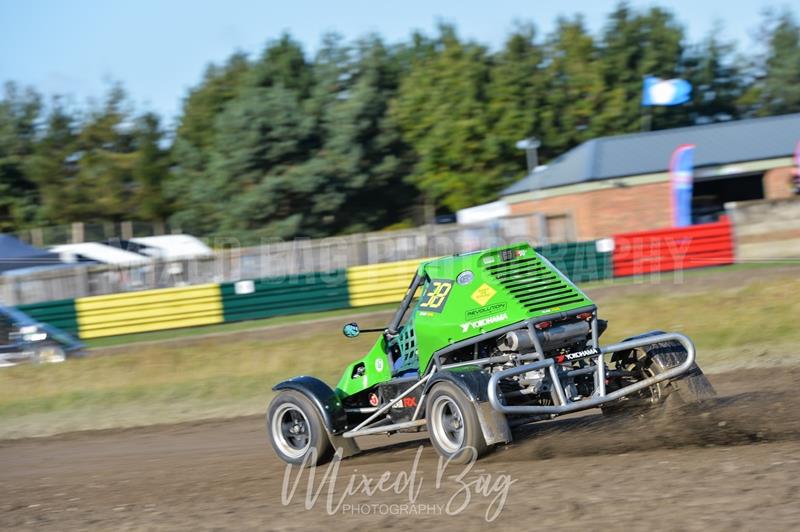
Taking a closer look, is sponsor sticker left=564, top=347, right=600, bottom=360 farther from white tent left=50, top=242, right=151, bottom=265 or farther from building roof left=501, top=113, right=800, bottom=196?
white tent left=50, top=242, right=151, bottom=265

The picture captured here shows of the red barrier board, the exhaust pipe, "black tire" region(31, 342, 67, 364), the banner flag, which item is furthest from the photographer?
the banner flag

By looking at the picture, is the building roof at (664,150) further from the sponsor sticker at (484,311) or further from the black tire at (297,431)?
the sponsor sticker at (484,311)

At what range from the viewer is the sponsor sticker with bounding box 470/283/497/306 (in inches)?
302

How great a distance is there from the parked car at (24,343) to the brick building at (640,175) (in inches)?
648

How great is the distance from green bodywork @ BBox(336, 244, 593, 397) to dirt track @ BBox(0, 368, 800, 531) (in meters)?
0.94

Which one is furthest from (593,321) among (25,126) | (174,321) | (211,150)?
(25,126)

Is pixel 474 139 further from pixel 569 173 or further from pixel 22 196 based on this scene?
pixel 22 196

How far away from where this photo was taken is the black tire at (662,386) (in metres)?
7.88

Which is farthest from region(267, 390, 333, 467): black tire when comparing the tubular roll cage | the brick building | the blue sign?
the blue sign

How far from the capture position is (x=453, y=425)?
744cm

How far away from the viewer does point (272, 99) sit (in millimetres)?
46906

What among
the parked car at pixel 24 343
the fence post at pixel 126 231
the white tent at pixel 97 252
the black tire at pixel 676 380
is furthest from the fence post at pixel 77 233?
the black tire at pixel 676 380

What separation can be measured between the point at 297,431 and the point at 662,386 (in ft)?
10.5

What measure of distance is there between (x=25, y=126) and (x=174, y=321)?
129ft
